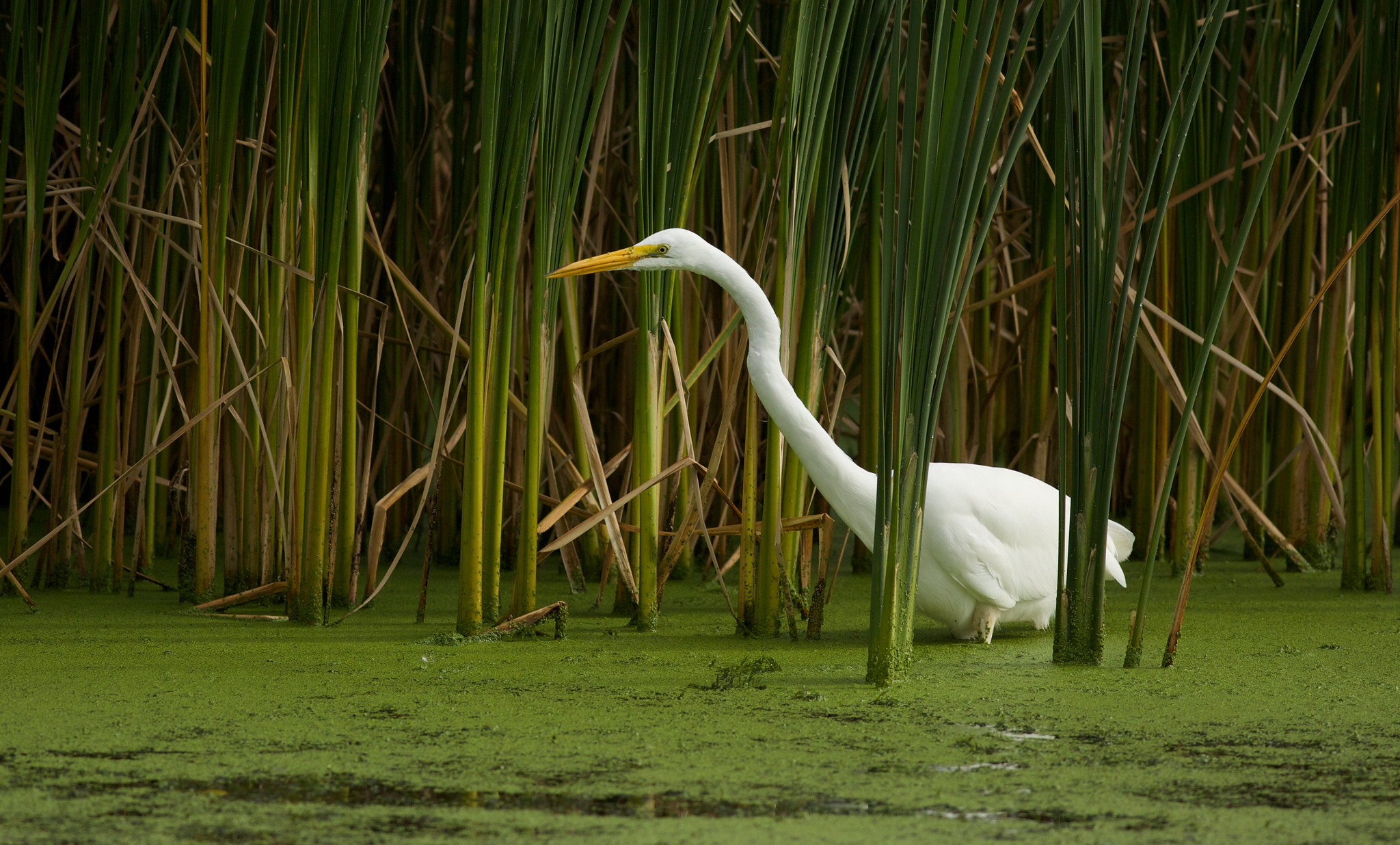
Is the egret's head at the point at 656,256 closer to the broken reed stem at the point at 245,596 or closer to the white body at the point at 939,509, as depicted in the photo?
the white body at the point at 939,509

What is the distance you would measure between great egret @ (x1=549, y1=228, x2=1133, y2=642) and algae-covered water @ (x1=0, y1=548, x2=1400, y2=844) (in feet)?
0.37

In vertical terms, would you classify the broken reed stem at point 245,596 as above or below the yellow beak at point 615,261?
below

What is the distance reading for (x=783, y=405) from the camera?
271 cm

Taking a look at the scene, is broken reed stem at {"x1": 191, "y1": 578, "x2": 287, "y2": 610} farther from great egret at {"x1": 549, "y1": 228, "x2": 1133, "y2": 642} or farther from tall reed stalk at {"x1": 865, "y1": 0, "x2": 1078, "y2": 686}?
tall reed stalk at {"x1": 865, "y1": 0, "x2": 1078, "y2": 686}

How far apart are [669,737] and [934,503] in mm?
1102

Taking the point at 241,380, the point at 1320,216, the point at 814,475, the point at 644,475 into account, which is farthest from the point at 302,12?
the point at 1320,216

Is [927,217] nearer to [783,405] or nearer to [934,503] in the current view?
[783,405]

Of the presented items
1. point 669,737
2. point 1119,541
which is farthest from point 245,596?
point 1119,541

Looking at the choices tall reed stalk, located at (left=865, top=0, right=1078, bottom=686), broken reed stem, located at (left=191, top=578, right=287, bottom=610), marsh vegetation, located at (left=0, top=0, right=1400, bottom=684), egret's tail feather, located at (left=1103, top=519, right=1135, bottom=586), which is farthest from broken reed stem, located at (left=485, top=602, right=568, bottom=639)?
egret's tail feather, located at (left=1103, top=519, right=1135, bottom=586)

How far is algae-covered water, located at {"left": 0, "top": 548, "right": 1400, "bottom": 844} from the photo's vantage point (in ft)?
4.83

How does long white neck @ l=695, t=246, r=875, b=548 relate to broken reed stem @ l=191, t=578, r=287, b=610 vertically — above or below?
above

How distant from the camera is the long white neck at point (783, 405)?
8.93 ft

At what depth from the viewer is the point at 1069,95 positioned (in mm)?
2209

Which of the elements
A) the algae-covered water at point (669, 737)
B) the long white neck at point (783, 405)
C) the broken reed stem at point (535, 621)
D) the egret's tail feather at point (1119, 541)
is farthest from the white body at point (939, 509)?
the broken reed stem at point (535, 621)
